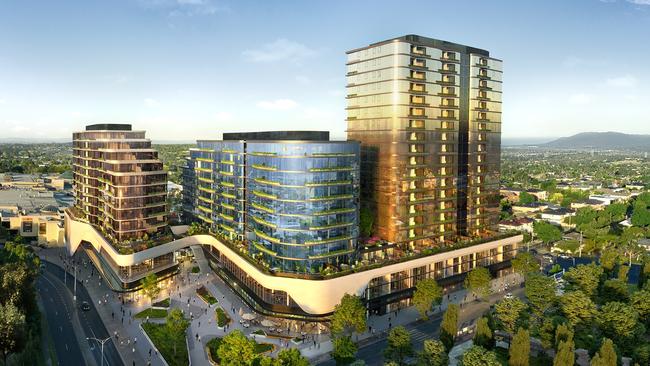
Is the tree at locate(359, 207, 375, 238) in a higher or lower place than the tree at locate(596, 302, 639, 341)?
higher

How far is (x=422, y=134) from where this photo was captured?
11181 centimetres

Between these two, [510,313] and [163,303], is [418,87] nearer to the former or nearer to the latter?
[510,313]

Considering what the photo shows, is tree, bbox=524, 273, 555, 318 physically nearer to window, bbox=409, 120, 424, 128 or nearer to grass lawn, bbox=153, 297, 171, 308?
window, bbox=409, 120, 424, 128

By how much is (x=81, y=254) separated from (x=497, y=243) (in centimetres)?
12036

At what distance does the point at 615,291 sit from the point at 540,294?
18.0 meters

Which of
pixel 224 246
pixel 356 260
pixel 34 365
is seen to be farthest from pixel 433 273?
pixel 34 365

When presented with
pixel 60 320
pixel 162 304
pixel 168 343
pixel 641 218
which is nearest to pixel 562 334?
pixel 168 343

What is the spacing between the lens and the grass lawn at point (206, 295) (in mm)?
102625

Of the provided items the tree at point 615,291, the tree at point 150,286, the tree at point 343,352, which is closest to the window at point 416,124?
the tree at point 615,291

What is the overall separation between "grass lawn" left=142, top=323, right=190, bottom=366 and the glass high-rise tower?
171 ft

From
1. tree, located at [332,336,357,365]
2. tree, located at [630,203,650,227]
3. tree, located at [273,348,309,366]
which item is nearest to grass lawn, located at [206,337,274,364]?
tree, located at [332,336,357,365]

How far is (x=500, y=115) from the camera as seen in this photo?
130875 mm

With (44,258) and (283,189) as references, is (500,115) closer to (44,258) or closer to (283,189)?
(283,189)

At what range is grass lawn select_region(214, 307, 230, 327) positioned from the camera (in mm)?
90750
